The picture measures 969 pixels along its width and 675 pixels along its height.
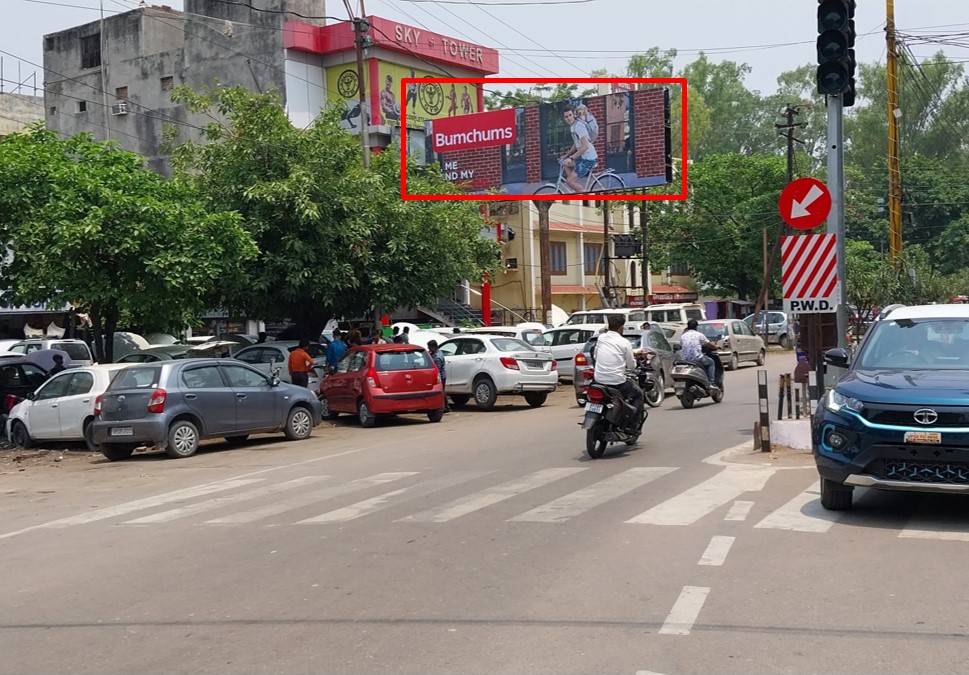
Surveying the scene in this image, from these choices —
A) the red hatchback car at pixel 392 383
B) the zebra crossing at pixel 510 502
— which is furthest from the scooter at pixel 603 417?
the red hatchback car at pixel 392 383

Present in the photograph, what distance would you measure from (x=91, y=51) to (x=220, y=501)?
1982 inches

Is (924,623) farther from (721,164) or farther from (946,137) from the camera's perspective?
(946,137)

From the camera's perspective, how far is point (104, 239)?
66.0ft

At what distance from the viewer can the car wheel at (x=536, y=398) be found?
24.0m

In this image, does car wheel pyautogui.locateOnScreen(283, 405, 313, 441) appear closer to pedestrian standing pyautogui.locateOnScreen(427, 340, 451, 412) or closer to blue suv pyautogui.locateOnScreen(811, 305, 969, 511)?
pedestrian standing pyautogui.locateOnScreen(427, 340, 451, 412)

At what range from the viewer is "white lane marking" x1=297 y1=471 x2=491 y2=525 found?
984 centimetres

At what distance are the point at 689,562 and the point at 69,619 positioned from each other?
400cm

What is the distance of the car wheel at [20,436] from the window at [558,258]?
37402mm

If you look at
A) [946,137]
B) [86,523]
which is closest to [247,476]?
[86,523]

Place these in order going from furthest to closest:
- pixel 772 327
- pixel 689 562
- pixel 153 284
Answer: pixel 772 327, pixel 153 284, pixel 689 562

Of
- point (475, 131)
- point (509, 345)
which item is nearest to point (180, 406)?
point (509, 345)

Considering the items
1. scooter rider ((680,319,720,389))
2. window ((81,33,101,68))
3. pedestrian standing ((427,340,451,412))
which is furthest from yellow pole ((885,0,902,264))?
window ((81,33,101,68))

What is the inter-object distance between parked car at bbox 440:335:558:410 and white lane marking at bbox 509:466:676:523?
10.9m

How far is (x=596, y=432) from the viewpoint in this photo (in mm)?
13391
